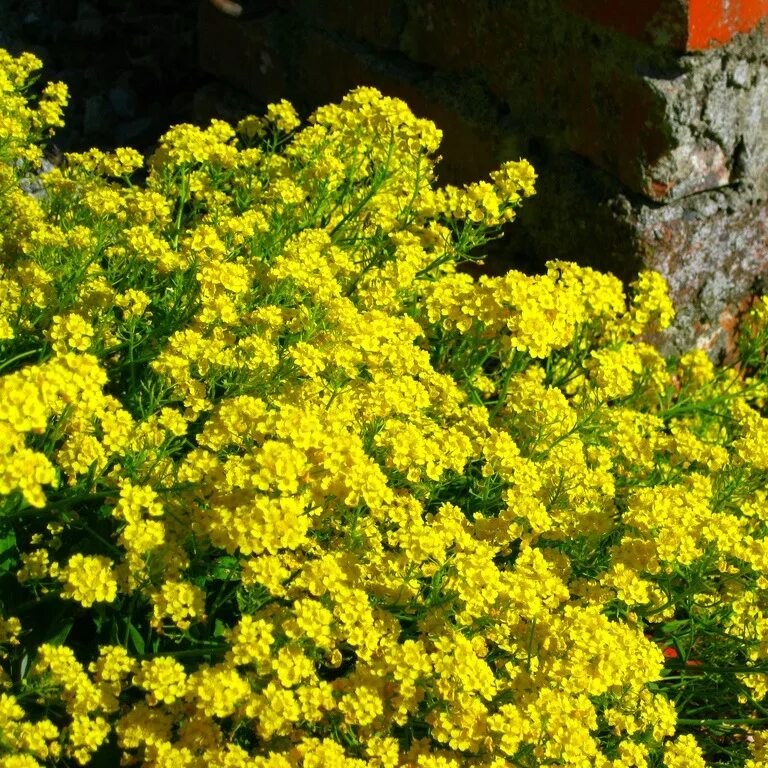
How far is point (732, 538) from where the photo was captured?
2607 millimetres

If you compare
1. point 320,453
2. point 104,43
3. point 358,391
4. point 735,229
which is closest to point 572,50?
point 735,229

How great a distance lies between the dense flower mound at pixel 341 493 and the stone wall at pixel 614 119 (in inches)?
10.2

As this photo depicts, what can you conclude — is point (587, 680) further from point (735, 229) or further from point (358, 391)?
point (735, 229)

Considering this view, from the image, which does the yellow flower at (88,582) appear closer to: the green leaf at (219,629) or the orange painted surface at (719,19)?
the green leaf at (219,629)

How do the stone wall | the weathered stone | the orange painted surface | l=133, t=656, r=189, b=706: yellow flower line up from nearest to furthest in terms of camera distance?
l=133, t=656, r=189, b=706: yellow flower, the orange painted surface, the stone wall, the weathered stone

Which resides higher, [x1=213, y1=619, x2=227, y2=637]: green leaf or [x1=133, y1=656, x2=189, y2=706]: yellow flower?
[x1=213, y1=619, x2=227, y2=637]: green leaf

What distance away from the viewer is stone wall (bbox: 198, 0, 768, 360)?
320cm

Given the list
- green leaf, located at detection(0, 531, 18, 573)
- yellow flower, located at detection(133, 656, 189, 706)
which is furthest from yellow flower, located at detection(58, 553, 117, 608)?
green leaf, located at detection(0, 531, 18, 573)

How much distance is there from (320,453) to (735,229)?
180 cm

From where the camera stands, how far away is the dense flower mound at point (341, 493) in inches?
84.8

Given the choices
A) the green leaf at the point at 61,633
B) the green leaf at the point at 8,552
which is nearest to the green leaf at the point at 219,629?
the green leaf at the point at 61,633

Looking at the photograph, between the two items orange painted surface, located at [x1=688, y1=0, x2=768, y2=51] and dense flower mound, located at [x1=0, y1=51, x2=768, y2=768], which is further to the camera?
orange painted surface, located at [x1=688, y1=0, x2=768, y2=51]

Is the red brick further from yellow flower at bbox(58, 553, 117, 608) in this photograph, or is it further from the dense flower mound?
yellow flower at bbox(58, 553, 117, 608)

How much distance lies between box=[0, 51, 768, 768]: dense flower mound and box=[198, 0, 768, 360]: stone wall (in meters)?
0.26
